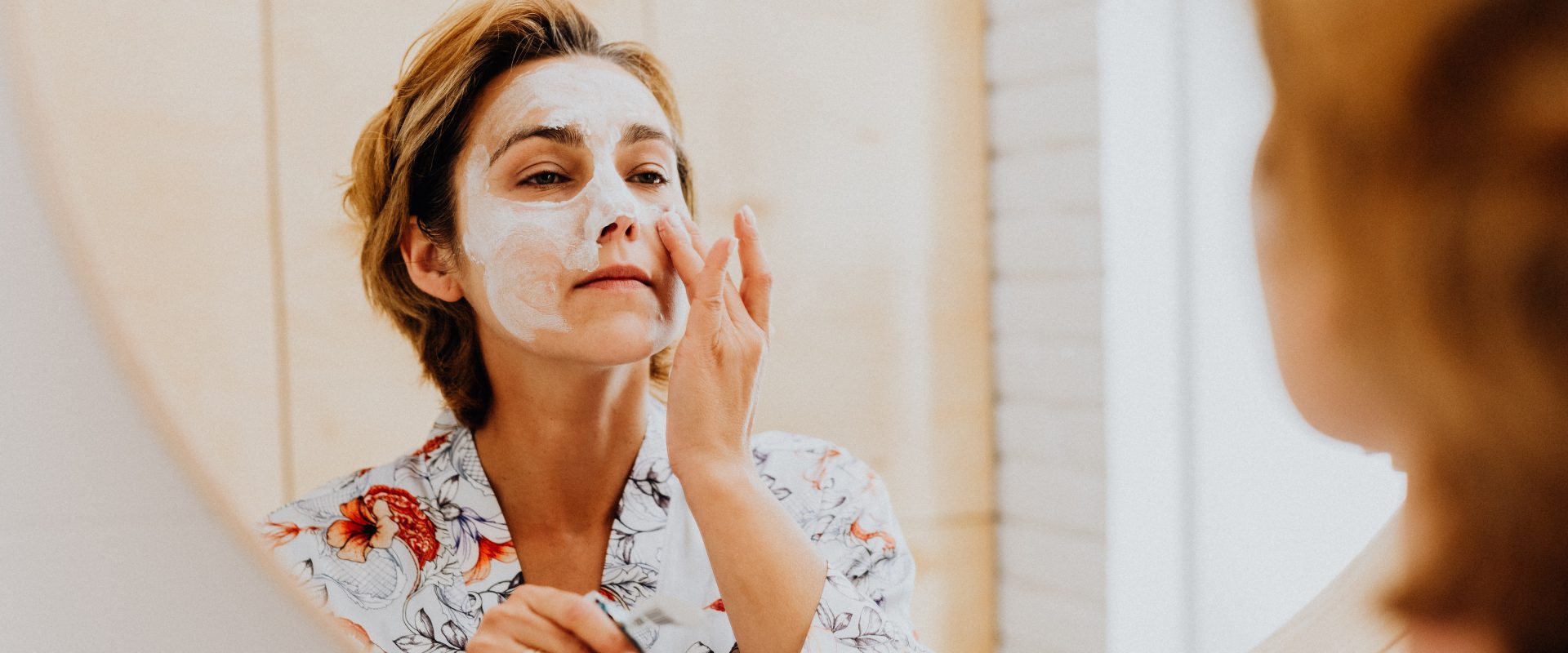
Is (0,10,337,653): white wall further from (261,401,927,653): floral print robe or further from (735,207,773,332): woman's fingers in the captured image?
(735,207,773,332): woman's fingers

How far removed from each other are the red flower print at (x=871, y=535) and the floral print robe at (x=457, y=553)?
0.02 metres

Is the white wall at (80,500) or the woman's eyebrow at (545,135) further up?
the woman's eyebrow at (545,135)

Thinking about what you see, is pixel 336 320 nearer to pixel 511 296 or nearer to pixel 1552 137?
pixel 511 296

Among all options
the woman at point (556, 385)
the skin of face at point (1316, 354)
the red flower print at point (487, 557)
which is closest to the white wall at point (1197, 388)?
the skin of face at point (1316, 354)

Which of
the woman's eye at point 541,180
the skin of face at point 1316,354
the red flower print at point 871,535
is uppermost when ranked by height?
the woman's eye at point 541,180

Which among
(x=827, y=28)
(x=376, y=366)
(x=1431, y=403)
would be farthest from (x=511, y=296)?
(x=1431, y=403)

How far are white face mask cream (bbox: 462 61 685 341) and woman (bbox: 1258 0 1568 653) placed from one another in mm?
286

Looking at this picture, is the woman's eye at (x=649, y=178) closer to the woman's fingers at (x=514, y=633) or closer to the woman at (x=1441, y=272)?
the woman's fingers at (x=514, y=633)

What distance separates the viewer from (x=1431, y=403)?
0.48 meters

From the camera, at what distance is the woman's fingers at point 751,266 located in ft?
1.34

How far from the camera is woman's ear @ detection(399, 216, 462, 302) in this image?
39cm

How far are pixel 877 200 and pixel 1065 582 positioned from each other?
0.18 m

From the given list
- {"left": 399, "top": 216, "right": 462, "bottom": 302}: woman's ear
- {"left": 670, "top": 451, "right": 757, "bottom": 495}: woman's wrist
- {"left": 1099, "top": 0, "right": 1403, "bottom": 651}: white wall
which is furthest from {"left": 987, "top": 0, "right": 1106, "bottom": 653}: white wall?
{"left": 399, "top": 216, "right": 462, "bottom": 302}: woman's ear

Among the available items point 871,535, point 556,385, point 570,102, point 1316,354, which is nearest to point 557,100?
point 570,102
